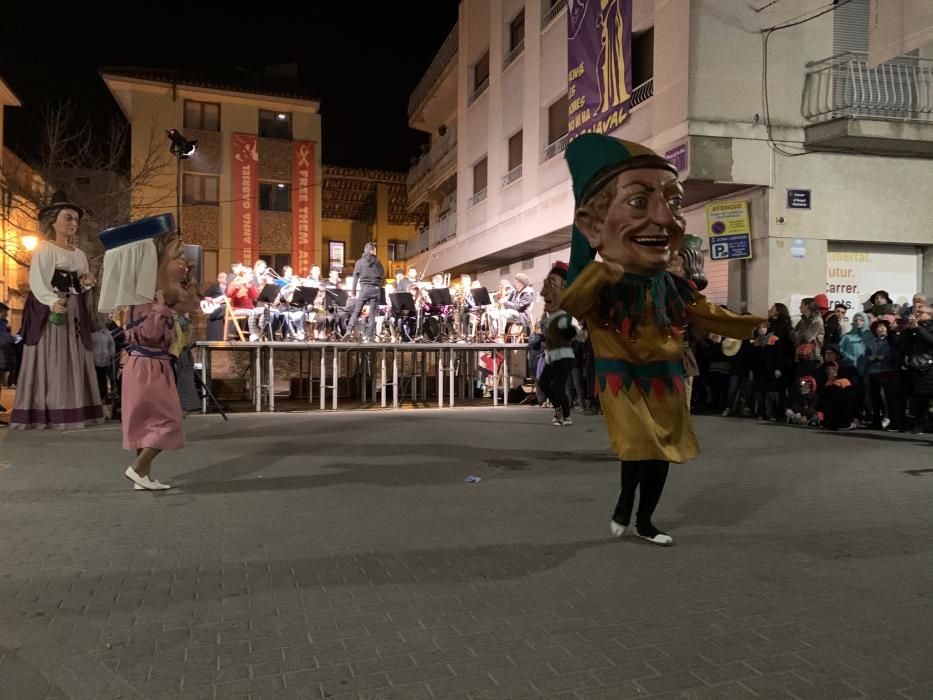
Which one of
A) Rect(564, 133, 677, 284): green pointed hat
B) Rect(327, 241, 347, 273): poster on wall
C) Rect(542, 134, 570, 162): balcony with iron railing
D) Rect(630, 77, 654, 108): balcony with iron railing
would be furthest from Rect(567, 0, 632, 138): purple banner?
Rect(327, 241, 347, 273): poster on wall

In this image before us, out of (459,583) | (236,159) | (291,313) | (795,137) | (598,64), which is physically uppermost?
(236,159)

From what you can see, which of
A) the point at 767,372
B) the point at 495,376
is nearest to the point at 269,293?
the point at 495,376

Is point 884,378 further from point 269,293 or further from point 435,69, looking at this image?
point 435,69

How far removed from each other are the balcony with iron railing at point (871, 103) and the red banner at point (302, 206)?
929 inches

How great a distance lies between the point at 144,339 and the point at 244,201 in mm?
27881

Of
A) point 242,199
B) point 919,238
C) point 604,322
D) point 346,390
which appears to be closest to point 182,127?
point 242,199

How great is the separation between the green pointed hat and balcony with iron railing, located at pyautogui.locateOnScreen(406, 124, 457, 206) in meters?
25.9

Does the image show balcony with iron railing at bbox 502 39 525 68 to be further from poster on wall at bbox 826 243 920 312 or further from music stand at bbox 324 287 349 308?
poster on wall at bbox 826 243 920 312

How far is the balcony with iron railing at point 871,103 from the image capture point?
1334 cm

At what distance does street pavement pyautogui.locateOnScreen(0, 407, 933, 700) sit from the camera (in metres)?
2.75

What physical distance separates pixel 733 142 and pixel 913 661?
12.2m

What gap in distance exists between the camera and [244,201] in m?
32.2

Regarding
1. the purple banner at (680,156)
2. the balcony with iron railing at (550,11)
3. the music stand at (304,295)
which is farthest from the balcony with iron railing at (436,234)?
the purple banner at (680,156)

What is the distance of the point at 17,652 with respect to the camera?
9.66 ft
